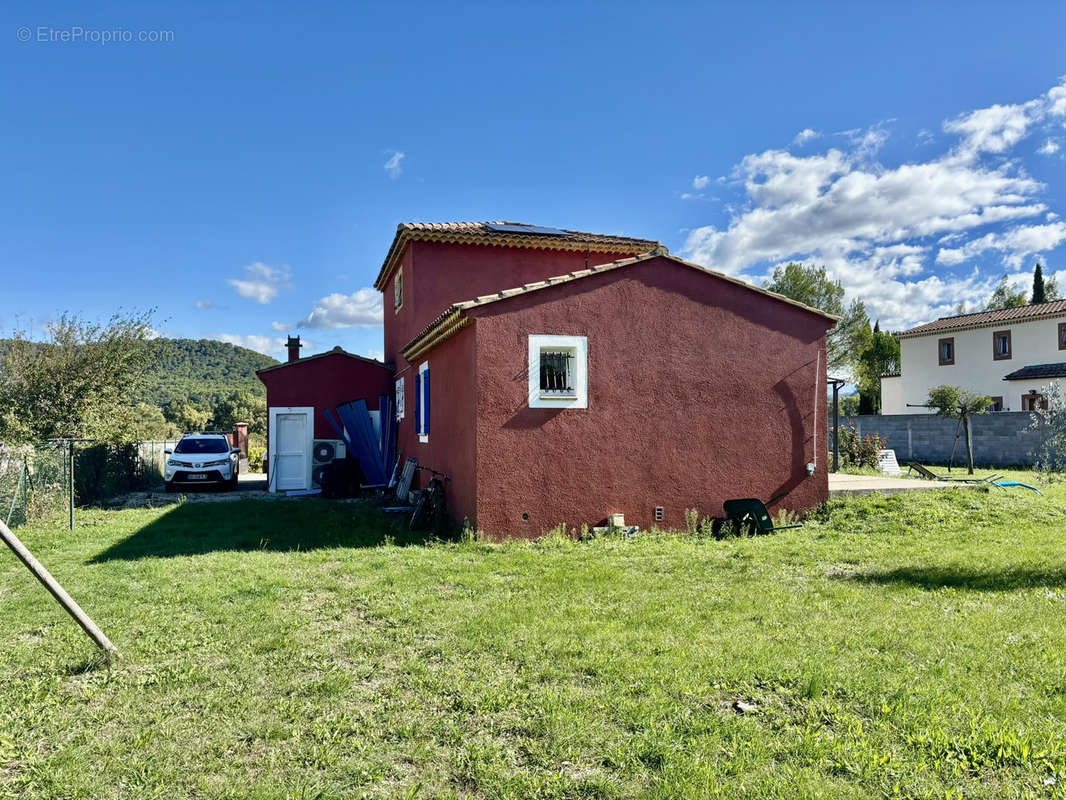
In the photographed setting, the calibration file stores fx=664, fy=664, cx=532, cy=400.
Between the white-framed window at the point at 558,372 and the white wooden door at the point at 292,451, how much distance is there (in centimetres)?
993

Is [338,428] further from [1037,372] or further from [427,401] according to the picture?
[1037,372]

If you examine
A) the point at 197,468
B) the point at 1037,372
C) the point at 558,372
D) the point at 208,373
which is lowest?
the point at 197,468

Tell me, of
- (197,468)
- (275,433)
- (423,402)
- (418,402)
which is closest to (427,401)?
(423,402)

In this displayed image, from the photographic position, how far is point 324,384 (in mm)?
17969

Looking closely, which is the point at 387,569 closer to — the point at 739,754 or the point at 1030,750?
the point at 739,754

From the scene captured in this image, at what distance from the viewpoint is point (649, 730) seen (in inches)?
150

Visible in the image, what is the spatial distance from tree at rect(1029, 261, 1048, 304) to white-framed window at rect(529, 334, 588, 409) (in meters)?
44.8

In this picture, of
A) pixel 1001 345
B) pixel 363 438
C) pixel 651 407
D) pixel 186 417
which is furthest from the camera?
pixel 186 417

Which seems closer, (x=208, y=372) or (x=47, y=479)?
(x=47, y=479)

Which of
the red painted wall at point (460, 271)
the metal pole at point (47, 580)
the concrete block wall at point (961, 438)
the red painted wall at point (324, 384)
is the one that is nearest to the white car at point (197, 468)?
the red painted wall at point (324, 384)

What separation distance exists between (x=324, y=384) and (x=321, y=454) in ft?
6.19

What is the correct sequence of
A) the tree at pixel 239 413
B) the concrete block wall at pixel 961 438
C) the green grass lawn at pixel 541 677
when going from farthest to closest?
1. the tree at pixel 239 413
2. the concrete block wall at pixel 961 438
3. the green grass lawn at pixel 541 677

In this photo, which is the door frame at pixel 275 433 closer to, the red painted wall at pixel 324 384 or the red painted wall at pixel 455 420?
the red painted wall at pixel 324 384

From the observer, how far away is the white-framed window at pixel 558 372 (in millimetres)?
10062
